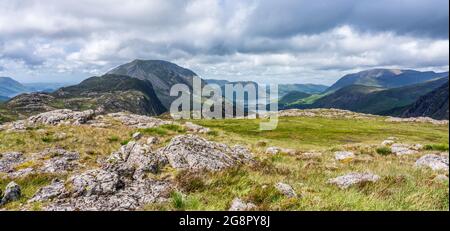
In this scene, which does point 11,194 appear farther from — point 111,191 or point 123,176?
point 123,176

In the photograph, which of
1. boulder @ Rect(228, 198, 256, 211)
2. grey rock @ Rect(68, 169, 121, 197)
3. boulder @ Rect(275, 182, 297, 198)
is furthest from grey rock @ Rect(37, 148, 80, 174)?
boulder @ Rect(275, 182, 297, 198)

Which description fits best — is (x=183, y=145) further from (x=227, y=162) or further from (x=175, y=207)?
(x=175, y=207)

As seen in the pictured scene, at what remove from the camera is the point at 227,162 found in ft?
46.2

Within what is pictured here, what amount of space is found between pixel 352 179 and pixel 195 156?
593cm

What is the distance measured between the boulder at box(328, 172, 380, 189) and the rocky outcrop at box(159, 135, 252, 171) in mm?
4076

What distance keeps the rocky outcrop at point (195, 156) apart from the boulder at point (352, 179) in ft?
13.4

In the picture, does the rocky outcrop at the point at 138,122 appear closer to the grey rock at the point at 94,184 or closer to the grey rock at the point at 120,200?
the grey rock at the point at 94,184

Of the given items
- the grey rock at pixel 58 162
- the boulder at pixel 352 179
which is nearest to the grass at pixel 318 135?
the grey rock at pixel 58 162

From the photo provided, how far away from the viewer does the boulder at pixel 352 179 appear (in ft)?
36.8

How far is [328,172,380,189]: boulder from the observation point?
36.8ft

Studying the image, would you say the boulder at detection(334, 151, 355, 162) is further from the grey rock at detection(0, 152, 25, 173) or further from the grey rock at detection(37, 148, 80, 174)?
the grey rock at detection(0, 152, 25, 173)
